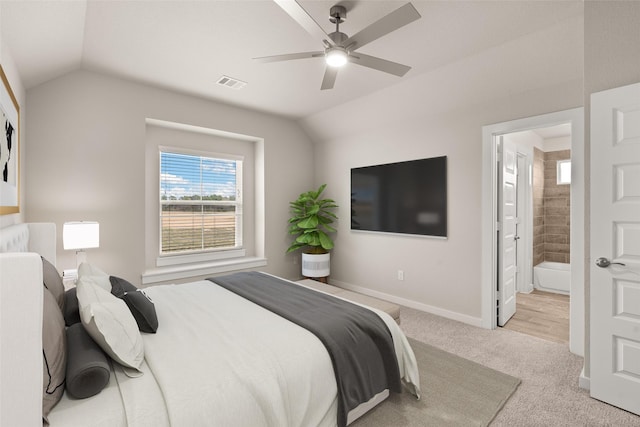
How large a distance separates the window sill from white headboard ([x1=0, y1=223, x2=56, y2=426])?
2.89m

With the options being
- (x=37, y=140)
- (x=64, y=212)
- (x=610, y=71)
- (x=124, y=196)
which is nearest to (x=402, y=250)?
(x=610, y=71)

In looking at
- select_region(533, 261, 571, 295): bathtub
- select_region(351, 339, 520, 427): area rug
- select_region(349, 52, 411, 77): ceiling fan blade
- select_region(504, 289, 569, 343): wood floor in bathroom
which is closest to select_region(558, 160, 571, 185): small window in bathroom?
select_region(533, 261, 571, 295): bathtub

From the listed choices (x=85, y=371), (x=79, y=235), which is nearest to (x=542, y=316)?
(x=85, y=371)

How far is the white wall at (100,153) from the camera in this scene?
3.04 meters

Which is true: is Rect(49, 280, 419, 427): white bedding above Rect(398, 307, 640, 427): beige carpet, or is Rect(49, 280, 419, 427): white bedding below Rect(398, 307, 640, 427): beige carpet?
above

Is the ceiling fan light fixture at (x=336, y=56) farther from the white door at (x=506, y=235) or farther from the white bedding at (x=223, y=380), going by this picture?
the white door at (x=506, y=235)

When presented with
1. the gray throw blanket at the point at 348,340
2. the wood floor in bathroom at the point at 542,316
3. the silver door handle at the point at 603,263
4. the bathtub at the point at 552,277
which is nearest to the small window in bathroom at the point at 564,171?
the bathtub at the point at 552,277

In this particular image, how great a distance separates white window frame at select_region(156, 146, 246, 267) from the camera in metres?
4.08

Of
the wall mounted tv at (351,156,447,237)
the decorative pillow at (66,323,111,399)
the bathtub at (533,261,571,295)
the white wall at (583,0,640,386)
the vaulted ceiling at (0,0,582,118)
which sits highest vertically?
the vaulted ceiling at (0,0,582,118)

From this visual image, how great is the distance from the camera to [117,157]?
346 centimetres

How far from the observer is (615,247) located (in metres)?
2.02

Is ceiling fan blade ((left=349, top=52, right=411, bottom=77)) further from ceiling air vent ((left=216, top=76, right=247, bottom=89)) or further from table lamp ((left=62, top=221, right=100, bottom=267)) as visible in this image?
table lamp ((left=62, top=221, right=100, bottom=267))

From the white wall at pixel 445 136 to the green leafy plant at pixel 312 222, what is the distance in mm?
251

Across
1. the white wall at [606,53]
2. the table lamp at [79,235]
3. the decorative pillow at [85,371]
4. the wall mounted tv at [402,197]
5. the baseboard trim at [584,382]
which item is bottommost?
the baseboard trim at [584,382]
